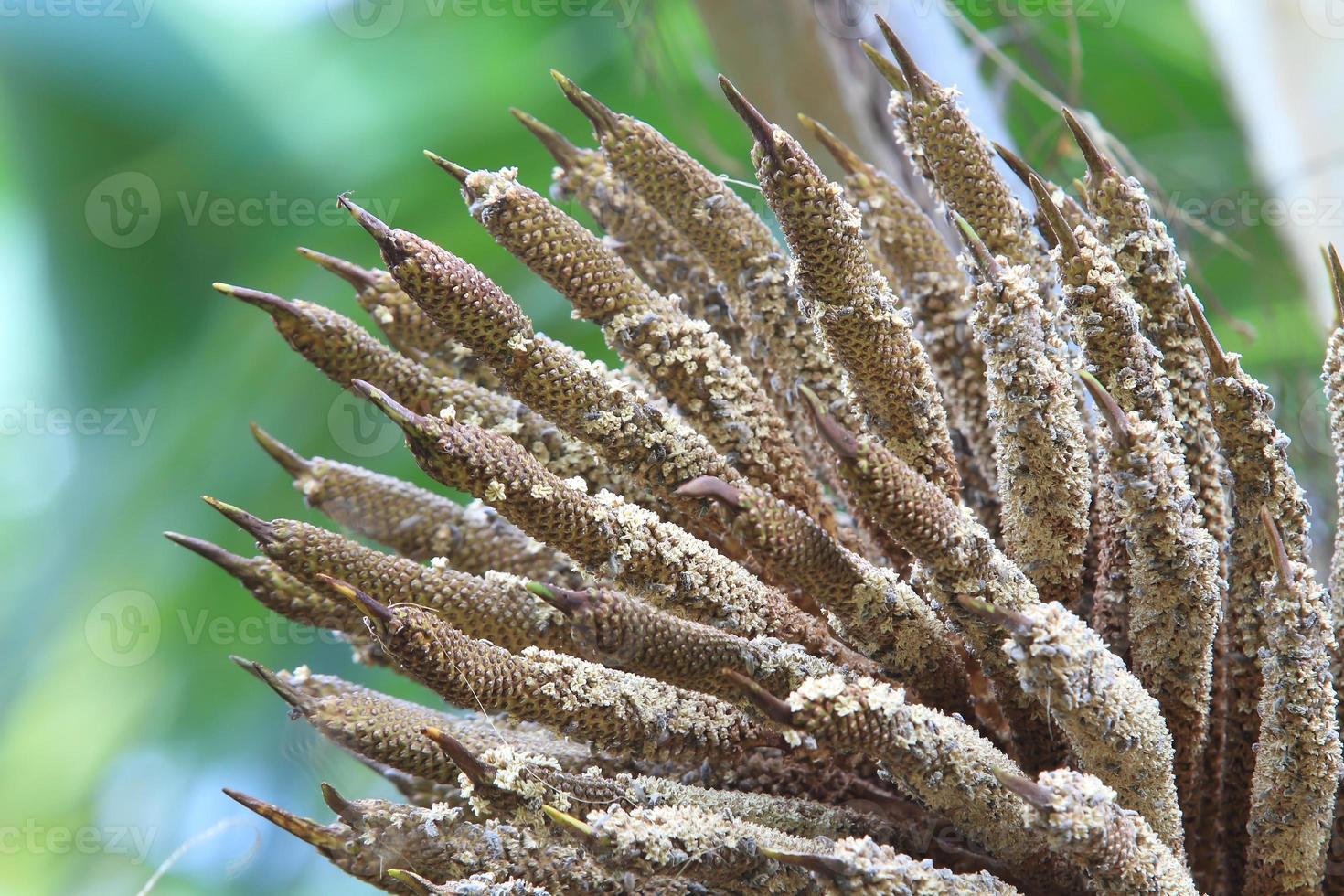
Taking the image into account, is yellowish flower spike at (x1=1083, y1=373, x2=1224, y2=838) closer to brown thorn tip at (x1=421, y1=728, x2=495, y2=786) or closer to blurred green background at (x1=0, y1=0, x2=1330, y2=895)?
brown thorn tip at (x1=421, y1=728, x2=495, y2=786)

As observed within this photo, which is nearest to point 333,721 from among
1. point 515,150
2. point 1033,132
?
point 1033,132

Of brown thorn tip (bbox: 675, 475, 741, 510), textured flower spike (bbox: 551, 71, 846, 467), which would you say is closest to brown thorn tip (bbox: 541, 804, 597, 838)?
brown thorn tip (bbox: 675, 475, 741, 510)

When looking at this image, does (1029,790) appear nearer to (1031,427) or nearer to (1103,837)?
(1103,837)

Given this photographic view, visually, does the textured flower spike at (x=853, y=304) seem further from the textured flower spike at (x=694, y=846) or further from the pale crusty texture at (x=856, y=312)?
the textured flower spike at (x=694, y=846)

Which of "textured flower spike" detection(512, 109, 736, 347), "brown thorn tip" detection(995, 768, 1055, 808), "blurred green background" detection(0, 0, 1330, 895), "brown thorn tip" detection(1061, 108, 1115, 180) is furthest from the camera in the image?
"blurred green background" detection(0, 0, 1330, 895)

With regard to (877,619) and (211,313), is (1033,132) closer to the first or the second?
(877,619)

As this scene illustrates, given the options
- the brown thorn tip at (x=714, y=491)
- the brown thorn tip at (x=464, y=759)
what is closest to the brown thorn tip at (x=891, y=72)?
the brown thorn tip at (x=714, y=491)

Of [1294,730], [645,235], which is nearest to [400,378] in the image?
[645,235]

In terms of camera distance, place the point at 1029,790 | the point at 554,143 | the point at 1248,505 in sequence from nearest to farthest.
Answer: the point at 1029,790, the point at 1248,505, the point at 554,143
